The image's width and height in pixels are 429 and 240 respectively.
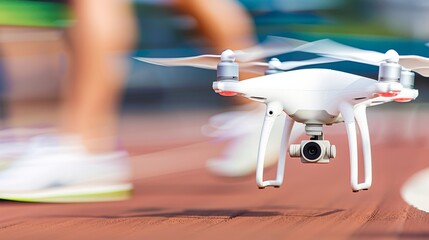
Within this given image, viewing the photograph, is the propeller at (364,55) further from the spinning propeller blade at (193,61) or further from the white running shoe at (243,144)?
the white running shoe at (243,144)

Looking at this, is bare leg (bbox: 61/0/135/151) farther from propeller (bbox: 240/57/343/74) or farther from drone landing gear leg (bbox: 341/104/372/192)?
drone landing gear leg (bbox: 341/104/372/192)

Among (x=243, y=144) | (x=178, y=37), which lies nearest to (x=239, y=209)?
(x=243, y=144)

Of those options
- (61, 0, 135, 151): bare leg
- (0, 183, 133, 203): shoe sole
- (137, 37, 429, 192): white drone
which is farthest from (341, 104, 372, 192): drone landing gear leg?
(61, 0, 135, 151): bare leg

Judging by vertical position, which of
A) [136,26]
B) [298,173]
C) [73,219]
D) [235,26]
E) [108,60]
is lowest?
[73,219]

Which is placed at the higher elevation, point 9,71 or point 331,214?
point 9,71

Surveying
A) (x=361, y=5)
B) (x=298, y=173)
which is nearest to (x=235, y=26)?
(x=298, y=173)

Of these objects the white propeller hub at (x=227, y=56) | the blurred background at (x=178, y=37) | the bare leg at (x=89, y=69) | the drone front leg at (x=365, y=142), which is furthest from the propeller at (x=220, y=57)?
the blurred background at (x=178, y=37)

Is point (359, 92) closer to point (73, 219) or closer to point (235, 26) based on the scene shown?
point (73, 219)
